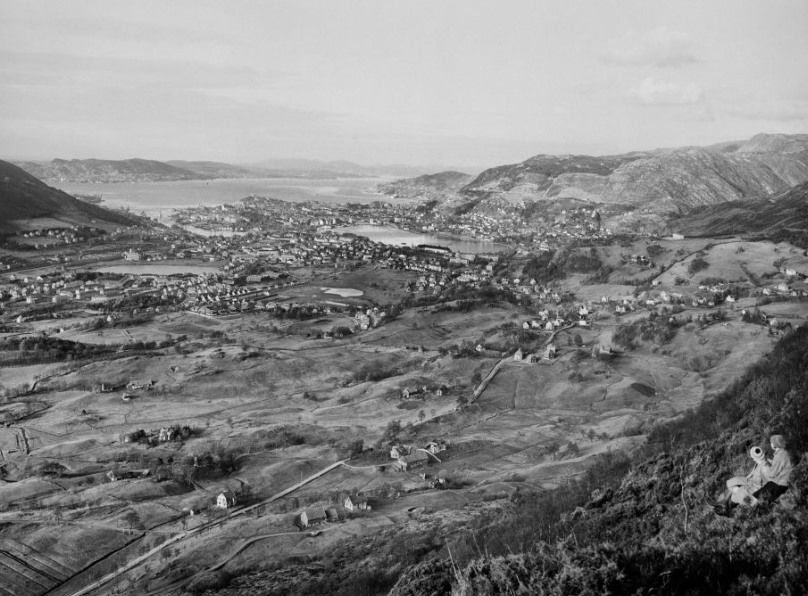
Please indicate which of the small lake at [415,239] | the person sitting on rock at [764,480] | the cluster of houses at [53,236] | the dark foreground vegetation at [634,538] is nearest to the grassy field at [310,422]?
the dark foreground vegetation at [634,538]

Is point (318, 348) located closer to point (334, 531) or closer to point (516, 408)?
point (516, 408)

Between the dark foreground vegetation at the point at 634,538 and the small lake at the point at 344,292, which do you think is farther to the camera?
the small lake at the point at 344,292

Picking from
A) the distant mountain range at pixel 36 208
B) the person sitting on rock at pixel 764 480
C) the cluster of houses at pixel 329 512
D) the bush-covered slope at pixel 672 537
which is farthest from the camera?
the distant mountain range at pixel 36 208

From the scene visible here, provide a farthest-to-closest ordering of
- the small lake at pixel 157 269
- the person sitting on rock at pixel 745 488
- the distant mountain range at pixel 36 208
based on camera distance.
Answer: the distant mountain range at pixel 36 208 < the small lake at pixel 157 269 < the person sitting on rock at pixel 745 488

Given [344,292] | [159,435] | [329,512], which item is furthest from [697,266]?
[159,435]

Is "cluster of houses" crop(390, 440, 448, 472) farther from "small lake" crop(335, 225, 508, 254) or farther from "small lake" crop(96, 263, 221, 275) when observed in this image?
"small lake" crop(335, 225, 508, 254)

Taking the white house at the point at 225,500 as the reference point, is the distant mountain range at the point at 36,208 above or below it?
above

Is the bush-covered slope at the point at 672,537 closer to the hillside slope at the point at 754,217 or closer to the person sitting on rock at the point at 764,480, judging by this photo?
the person sitting on rock at the point at 764,480

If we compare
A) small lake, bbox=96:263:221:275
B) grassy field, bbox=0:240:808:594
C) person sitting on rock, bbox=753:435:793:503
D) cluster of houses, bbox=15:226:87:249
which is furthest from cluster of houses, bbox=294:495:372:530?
cluster of houses, bbox=15:226:87:249
